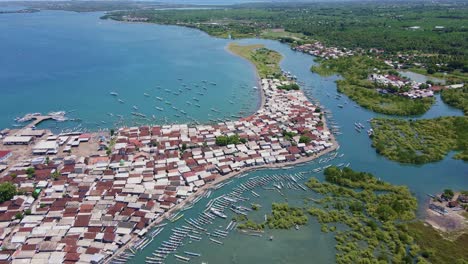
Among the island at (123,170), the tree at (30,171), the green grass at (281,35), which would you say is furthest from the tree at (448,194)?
the green grass at (281,35)

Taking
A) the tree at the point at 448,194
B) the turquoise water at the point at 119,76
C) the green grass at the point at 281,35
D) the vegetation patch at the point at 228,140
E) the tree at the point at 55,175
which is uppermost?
the green grass at the point at 281,35

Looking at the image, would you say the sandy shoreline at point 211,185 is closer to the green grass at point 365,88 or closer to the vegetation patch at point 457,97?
the green grass at point 365,88

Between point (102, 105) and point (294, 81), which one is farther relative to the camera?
point (294, 81)

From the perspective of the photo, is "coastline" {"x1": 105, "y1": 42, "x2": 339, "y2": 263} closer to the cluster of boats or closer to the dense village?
the dense village

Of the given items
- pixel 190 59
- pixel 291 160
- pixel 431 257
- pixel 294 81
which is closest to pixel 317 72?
pixel 294 81

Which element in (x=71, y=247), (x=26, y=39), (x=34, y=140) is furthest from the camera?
(x=26, y=39)

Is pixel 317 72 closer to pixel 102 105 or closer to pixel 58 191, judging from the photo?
pixel 102 105

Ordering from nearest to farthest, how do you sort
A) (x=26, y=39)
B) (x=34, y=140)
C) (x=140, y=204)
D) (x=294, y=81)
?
(x=140, y=204) → (x=34, y=140) → (x=294, y=81) → (x=26, y=39)
